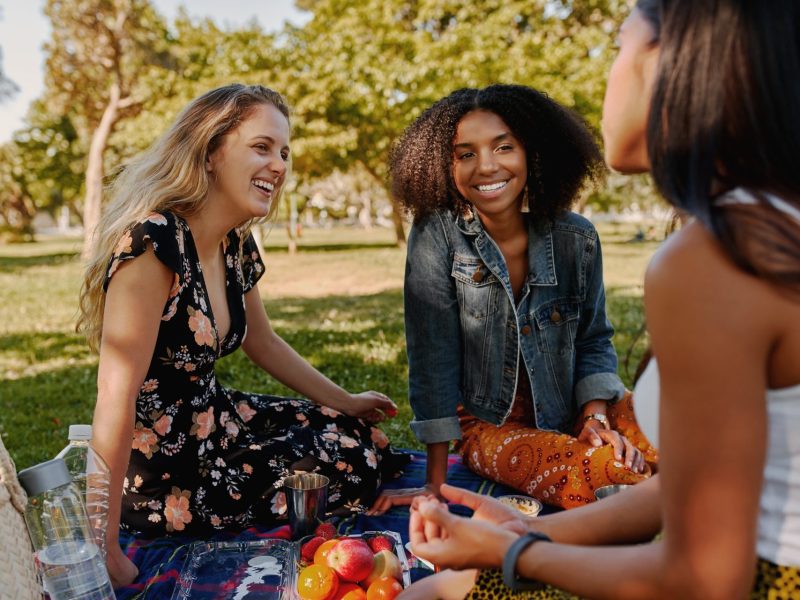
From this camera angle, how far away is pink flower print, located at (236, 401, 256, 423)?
12.2 ft

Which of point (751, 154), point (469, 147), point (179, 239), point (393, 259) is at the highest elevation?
A: point (469, 147)

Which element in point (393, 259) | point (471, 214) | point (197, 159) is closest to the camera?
point (197, 159)

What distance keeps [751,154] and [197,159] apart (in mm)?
2537

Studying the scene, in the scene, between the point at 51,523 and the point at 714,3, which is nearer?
the point at 714,3

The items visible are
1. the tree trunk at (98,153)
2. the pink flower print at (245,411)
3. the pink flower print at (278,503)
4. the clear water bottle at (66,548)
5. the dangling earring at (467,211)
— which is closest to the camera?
the clear water bottle at (66,548)

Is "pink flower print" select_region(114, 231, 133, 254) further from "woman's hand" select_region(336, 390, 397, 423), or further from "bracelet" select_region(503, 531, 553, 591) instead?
"bracelet" select_region(503, 531, 553, 591)

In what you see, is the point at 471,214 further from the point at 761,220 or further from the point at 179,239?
the point at 761,220

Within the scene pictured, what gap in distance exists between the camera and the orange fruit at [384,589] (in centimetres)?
248

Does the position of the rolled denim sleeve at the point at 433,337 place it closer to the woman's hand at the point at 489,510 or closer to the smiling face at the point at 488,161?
the smiling face at the point at 488,161

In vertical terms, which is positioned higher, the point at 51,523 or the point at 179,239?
the point at 179,239

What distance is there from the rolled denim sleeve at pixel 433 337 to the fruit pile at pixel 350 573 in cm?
81

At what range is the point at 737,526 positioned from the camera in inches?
48.0

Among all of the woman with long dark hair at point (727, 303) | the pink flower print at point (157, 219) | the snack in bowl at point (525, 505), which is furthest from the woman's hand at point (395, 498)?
the woman with long dark hair at point (727, 303)

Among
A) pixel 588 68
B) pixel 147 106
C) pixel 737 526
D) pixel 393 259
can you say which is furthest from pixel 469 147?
pixel 147 106
